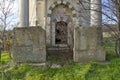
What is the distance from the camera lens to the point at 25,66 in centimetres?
1468

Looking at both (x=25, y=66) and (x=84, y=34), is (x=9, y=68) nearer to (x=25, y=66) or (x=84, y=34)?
(x=25, y=66)

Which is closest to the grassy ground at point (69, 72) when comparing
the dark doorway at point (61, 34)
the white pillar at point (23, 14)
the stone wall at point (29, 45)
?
the stone wall at point (29, 45)

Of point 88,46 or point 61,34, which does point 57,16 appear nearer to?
point 61,34

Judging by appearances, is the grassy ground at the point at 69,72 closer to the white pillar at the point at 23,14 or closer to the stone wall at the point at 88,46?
the stone wall at the point at 88,46

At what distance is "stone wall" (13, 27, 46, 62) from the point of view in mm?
15820

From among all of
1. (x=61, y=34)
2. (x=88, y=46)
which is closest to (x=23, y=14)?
(x=61, y=34)

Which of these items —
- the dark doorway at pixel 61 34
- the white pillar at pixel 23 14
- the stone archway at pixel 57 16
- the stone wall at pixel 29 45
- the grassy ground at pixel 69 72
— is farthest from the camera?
the stone archway at pixel 57 16

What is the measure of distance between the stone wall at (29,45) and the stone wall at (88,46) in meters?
1.71

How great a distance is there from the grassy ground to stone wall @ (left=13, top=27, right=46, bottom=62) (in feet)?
3.58

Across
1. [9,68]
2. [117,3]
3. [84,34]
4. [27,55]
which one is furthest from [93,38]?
[117,3]

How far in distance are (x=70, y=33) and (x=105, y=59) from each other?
19.8 feet

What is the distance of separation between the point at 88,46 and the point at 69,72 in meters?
3.20

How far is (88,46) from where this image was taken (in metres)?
16.2

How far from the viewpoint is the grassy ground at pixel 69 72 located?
12695mm
